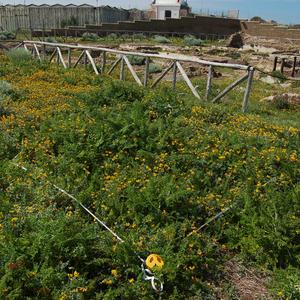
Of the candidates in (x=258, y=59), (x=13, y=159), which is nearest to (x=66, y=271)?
(x=13, y=159)

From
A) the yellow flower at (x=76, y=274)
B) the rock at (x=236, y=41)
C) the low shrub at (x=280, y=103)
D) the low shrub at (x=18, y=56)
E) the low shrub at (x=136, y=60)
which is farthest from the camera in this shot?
the rock at (x=236, y=41)

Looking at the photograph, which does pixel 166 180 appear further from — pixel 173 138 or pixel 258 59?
pixel 258 59

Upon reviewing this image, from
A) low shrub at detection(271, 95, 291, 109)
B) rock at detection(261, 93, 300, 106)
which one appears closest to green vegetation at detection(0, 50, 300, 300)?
low shrub at detection(271, 95, 291, 109)

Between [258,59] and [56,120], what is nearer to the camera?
[56,120]

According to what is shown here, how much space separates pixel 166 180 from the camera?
189 inches

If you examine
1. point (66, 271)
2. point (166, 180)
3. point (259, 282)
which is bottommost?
point (259, 282)

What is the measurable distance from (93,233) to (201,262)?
1084mm

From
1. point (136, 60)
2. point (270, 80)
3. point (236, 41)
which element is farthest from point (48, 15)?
point (270, 80)

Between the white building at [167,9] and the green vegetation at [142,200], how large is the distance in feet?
169

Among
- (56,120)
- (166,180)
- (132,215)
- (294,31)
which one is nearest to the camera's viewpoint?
(132,215)

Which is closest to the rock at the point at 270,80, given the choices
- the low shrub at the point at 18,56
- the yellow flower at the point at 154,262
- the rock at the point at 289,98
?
the rock at the point at 289,98

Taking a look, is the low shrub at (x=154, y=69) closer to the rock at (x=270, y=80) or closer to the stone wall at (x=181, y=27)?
the rock at (x=270, y=80)

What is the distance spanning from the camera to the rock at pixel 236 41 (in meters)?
36.5

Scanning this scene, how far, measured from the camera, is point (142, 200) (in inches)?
172
